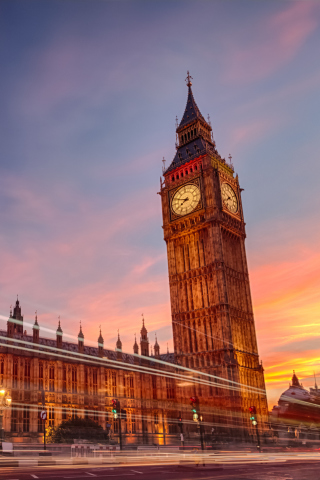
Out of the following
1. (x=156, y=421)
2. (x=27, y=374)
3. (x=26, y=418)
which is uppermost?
(x=27, y=374)

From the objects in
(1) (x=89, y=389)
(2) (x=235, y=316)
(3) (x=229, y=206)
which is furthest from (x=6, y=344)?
(3) (x=229, y=206)

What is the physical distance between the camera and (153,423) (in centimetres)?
7719

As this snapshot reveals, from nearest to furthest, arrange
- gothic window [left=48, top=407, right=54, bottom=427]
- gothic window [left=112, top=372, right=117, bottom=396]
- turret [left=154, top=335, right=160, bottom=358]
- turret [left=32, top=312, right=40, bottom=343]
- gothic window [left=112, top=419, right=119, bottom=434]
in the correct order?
gothic window [left=48, top=407, right=54, bottom=427], turret [left=32, top=312, right=40, bottom=343], gothic window [left=112, top=419, right=119, bottom=434], gothic window [left=112, top=372, right=117, bottom=396], turret [left=154, top=335, right=160, bottom=358]

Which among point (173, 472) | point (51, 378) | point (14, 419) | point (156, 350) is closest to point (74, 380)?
point (51, 378)

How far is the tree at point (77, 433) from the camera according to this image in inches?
2029

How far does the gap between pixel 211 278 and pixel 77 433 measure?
102ft

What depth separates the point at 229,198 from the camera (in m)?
78.3

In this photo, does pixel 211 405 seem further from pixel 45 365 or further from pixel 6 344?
pixel 6 344

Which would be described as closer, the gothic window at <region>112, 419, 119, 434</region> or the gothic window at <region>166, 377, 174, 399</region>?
the gothic window at <region>112, 419, 119, 434</region>

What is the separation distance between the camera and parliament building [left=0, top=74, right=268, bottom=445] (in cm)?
6191

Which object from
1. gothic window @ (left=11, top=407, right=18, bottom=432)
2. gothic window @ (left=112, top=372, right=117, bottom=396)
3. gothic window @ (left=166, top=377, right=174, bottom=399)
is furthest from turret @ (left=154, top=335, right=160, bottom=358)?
gothic window @ (left=11, top=407, right=18, bottom=432)

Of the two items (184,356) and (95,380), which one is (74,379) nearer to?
(95,380)

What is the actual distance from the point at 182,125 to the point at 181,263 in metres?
30.2

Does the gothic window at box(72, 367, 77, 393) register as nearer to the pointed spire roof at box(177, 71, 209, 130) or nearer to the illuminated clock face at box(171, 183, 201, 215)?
the illuminated clock face at box(171, 183, 201, 215)
